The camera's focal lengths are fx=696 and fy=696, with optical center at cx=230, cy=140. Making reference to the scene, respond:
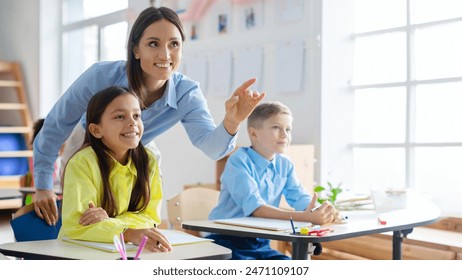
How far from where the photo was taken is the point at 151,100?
1.29 meters

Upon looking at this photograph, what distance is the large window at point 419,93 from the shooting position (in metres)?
1.95

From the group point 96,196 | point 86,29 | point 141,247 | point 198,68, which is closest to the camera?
point 141,247

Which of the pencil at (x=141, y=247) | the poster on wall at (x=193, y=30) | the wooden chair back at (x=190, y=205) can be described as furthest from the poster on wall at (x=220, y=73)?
the pencil at (x=141, y=247)

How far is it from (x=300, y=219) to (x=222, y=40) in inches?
59.9

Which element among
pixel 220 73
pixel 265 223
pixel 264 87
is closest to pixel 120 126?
pixel 265 223

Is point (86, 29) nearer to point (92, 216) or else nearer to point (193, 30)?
point (92, 216)

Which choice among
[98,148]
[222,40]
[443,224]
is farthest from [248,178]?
[222,40]

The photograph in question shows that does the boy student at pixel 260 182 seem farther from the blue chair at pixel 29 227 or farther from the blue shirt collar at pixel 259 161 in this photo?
the blue chair at pixel 29 227

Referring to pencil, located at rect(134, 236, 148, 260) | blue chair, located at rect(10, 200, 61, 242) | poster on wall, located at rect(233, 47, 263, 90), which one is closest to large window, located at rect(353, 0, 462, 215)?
poster on wall, located at rect(233, 47, 263, 90)

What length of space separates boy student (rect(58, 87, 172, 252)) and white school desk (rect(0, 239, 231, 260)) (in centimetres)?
7

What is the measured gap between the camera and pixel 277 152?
65.4 inches

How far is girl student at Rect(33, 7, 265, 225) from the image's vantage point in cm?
118

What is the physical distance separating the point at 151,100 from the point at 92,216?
316mm

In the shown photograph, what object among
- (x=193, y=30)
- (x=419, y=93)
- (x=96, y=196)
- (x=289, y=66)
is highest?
(x=193, y=30)
